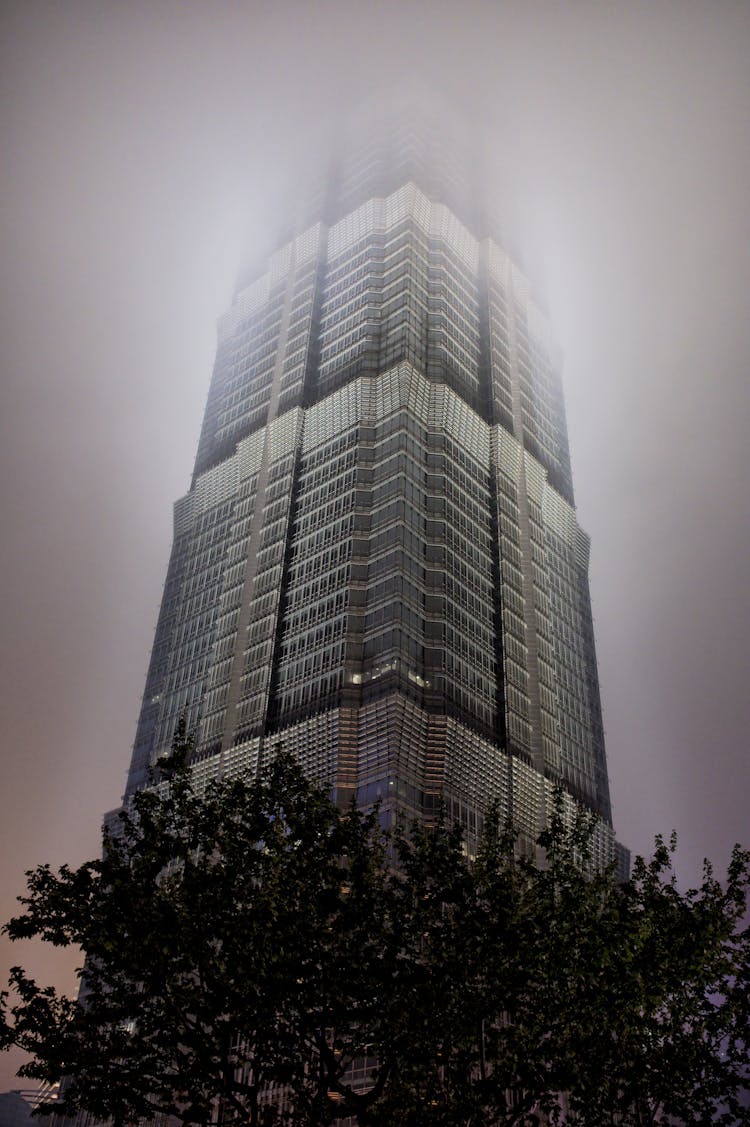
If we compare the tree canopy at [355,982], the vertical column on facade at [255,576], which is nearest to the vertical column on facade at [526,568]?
the vertical column on facade at [255,576]

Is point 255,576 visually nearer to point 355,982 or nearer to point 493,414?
point 493,414

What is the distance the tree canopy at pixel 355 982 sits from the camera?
3197 cm

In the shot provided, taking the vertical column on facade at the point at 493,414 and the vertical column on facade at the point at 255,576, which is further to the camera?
the vertical column on facade at the point at 493,414

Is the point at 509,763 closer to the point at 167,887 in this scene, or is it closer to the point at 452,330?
the point at 452,330

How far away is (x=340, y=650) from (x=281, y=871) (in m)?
68.1

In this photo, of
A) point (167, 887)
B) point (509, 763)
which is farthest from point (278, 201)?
point (167, 887)

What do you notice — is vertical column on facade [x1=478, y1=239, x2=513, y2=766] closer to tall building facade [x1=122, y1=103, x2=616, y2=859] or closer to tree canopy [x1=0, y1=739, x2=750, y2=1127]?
tall building facade [x1=122, y1=103, x2=616, y2=859]

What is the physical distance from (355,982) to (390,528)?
78560mm

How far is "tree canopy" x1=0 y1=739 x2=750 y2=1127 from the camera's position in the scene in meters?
32.0

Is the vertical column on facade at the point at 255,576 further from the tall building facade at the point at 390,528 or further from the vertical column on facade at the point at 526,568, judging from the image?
the vertical column on facade at the point at 526,568

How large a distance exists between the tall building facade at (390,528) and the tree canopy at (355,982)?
156ft

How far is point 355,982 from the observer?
108ft

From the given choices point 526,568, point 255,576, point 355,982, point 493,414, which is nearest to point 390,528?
point 255,576

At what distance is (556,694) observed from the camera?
11800cm
